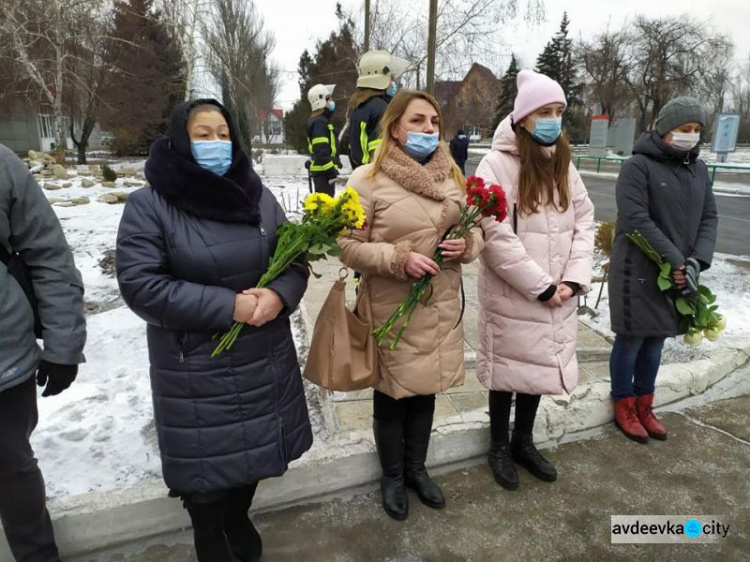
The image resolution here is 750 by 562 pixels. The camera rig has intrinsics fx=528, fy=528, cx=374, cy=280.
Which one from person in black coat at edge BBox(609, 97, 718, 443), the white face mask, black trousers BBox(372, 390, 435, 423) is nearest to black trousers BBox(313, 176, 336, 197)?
person in black coat at edge BBox(609, 97, 718, 443)

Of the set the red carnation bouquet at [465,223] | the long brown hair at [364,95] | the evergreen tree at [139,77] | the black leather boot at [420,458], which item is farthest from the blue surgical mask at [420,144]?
the evergreen tree at [139,77]

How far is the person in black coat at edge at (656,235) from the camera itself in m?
2.90

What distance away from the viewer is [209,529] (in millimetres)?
2020

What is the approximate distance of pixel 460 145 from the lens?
465 inches

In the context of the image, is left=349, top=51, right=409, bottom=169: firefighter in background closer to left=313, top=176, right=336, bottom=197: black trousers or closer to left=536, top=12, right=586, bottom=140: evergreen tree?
left=313, top=176, right=336, bottom=197: black trousers

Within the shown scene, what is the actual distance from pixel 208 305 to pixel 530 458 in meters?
1.93

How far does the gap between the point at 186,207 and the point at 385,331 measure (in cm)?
94

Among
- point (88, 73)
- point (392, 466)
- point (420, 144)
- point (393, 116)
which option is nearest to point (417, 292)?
point (420, 144)

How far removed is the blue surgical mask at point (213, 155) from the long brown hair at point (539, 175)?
136 centimetres

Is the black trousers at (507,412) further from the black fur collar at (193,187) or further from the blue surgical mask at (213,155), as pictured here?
the blue surgical mask at (213,155)

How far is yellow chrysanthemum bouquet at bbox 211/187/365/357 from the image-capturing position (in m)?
1.92

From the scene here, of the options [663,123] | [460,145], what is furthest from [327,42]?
[663,123]

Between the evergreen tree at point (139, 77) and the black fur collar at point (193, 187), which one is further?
the evergreen tree at point (139, 77)

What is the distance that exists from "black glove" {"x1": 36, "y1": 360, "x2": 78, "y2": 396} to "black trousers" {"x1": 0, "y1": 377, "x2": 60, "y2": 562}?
5 cm
